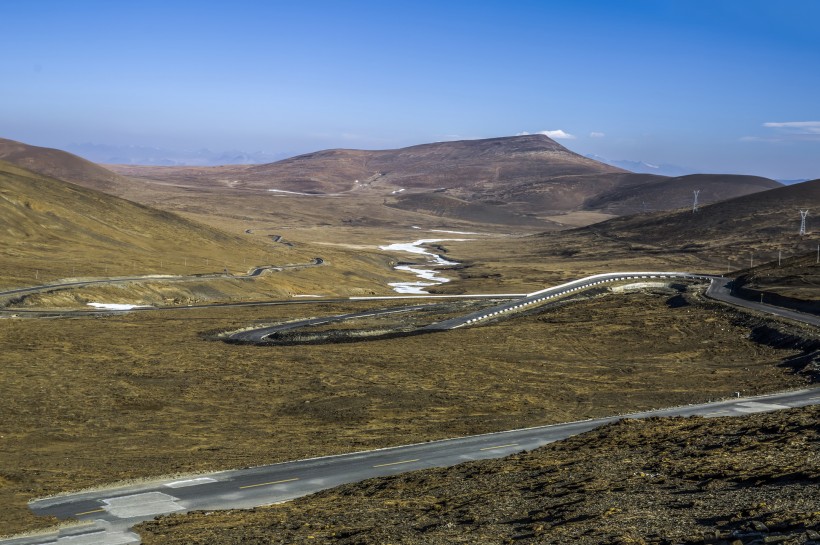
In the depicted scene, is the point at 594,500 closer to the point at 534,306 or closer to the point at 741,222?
the point at 534,306

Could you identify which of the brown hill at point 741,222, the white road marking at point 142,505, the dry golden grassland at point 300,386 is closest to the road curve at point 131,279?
the dry golden grassland at point 300,386

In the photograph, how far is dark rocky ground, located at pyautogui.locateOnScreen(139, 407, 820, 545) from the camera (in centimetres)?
1625

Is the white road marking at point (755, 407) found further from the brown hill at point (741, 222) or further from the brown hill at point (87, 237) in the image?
the brown hill at point (741, 222)

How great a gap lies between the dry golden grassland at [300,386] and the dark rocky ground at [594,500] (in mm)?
6860

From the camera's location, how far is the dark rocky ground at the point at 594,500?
53.3 ft

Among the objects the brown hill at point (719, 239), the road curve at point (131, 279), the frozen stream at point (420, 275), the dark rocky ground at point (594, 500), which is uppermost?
the brown hill at point (719, 239)

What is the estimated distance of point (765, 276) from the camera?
86562mm

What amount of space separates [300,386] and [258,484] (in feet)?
61.3

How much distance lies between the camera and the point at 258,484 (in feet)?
85.8

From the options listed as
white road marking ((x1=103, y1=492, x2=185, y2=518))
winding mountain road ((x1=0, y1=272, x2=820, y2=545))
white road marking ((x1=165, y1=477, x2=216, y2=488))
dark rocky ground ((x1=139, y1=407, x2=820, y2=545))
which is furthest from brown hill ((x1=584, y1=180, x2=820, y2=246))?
white road marking ((x1=103, y1=492, x2=185, y2=518))

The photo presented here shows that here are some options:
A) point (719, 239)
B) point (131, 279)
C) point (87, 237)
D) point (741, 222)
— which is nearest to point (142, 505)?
point (131, 279)

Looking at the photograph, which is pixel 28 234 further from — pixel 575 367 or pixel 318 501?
pixel 318 501

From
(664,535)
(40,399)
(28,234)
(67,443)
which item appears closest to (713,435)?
(664,535)

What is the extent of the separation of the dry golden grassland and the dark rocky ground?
270 inches
